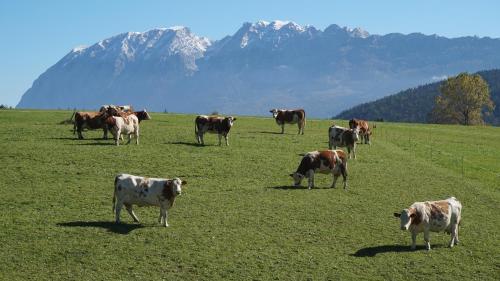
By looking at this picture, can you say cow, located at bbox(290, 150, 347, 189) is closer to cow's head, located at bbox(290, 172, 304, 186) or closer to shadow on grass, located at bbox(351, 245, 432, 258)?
cow's head, located at bbox(290, 172, 304, 186)

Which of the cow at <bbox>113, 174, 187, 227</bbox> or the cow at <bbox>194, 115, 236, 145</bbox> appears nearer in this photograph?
the cow at <bbox>113, 174, 187, 227</bbox>

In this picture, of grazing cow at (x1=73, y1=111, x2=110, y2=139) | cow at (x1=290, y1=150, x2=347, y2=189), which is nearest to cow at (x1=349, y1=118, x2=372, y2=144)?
cow at (x1=290, y1=150, x2=347, y2=189)

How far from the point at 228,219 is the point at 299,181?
6.80 meters

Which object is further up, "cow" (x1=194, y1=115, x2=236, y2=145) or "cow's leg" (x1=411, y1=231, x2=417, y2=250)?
"cow" (x1=194, y1=115, x2=236, y2=145)

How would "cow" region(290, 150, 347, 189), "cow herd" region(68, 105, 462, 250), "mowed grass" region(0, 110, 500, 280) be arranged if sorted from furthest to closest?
"cow" region(290, 150, 347, 189)
"cow herd" region(68, 105, 462, 250)
"mowed grass" region(0, 110, 500, 280)

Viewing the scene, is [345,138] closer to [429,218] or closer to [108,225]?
[429,218]

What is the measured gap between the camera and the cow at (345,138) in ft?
118

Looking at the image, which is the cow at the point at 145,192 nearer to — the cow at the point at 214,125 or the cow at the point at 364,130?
the cow at the point at 214,125

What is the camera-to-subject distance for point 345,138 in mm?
36562

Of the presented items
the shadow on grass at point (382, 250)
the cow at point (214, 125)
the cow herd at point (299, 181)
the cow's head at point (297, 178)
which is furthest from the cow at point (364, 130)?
the shadow on grass at point (382, 250)

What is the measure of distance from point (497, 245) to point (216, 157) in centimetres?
1724

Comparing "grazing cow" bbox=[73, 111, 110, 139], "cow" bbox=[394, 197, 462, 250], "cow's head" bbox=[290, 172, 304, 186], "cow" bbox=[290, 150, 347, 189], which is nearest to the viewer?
"cow" bbox=[394, 197, 462, 250]

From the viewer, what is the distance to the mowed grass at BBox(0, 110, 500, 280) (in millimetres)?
17000

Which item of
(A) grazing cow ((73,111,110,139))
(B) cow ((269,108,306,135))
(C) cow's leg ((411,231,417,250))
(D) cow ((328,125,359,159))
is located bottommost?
(C) cow's leg ((411,231,417,250))
